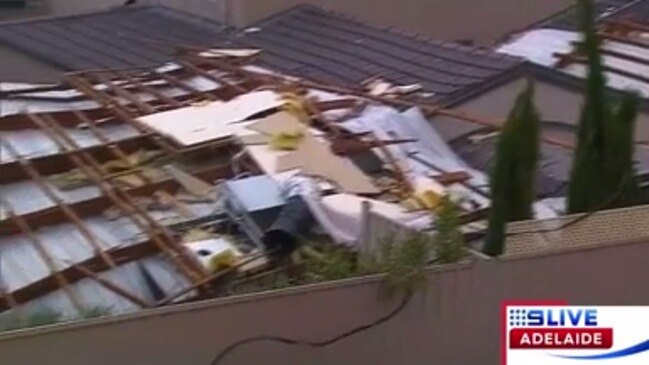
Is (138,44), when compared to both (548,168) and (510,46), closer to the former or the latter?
(510,46)

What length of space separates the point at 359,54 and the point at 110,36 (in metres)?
3.25

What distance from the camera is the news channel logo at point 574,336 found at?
7719mm

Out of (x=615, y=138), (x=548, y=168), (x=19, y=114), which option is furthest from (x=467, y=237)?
(x=19, y=114)

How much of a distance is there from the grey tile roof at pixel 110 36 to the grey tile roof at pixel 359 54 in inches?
32.4

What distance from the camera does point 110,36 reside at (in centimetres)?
1441

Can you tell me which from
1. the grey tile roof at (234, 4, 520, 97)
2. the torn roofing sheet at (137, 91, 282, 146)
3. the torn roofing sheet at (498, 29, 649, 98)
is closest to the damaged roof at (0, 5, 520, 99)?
the grey tile roof at (234, 4, 520, 97)

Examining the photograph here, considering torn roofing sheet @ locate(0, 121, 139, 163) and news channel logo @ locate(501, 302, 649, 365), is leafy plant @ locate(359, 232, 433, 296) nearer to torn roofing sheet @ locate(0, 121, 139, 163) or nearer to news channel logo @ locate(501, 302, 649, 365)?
news channel logo @ locate(501, 302, 649, 365)

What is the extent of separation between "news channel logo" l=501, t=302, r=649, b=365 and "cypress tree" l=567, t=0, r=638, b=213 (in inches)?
36.4

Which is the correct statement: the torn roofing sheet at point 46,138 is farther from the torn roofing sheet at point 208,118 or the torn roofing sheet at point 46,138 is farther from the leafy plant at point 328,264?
the leafy plant at point 328,264

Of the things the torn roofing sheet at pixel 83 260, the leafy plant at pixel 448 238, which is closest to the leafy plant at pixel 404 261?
the leafy plant at pixel 448 238

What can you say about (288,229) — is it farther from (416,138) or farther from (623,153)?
(623,153)

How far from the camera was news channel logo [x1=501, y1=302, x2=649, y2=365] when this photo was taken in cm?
772

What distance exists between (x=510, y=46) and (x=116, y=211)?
5088 millimetres

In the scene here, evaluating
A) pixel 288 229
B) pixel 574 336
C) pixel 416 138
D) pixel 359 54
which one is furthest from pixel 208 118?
pixel 574 336
